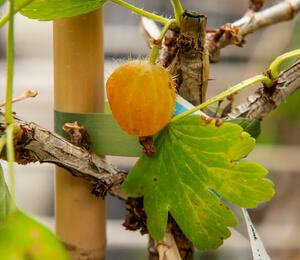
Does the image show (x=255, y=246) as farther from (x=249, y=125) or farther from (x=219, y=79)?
(x=219, y=79)

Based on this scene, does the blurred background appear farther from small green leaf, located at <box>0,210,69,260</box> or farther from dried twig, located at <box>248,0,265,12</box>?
small green leaf, located at <box>0,210,69,260</box>

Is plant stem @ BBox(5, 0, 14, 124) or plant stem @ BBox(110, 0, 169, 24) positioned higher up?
plant stem @ BBox(110, 0, 169, 24)

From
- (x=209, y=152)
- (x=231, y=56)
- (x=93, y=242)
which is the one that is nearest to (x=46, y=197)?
(x=231, y=56)

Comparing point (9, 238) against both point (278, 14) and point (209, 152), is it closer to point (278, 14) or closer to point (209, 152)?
point (209, 152)

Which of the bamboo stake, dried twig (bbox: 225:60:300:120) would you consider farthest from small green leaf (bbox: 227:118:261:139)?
the bamboo stake

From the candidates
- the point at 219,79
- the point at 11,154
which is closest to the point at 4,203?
the point at 11,154

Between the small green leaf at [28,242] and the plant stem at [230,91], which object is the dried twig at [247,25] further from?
the small green leaf at [28,242]
